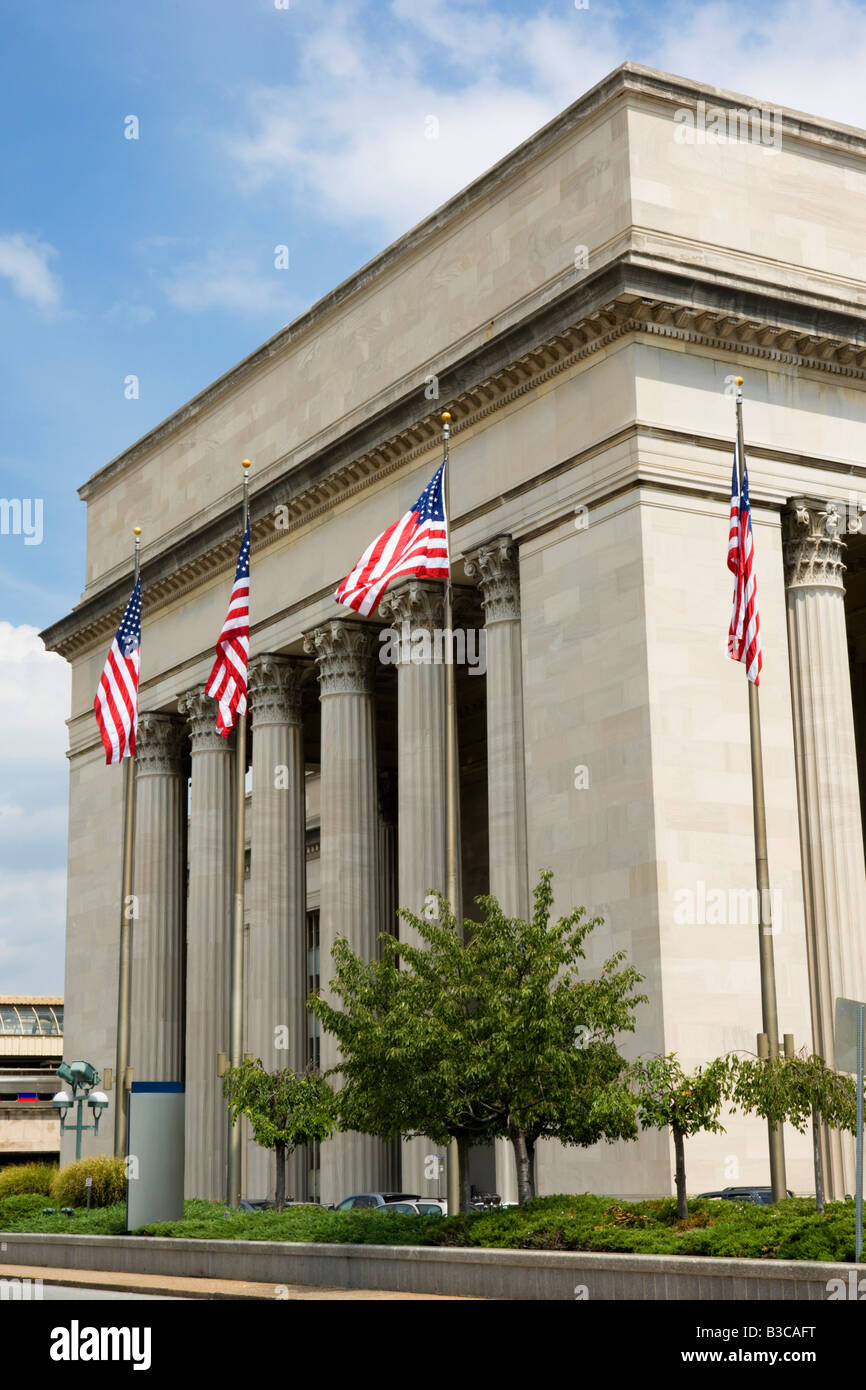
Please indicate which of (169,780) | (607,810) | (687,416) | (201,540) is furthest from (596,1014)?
(169,780)

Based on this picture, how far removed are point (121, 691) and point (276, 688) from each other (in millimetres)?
11089

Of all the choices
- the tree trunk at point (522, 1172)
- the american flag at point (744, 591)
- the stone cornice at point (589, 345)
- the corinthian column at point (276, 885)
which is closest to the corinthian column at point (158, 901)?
the corinthian column at point (276, 885)

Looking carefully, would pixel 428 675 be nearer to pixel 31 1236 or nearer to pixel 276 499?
pixel 276 499

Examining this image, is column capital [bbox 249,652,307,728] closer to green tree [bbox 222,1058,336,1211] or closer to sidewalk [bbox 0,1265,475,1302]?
green tree [bbox 222,1058,336,1211]

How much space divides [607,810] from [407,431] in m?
12.0

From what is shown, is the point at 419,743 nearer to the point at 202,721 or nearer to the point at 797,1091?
the point at 202,721

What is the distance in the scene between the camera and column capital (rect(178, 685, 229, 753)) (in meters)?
53.9

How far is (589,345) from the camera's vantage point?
127 feet

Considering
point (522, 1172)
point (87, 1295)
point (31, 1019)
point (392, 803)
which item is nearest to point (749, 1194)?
point (522, 1172)

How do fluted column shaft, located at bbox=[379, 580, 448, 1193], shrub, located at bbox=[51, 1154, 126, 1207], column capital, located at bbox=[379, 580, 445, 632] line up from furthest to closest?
column capital, located at bbox=[379, 580, 445, 632] → shrub, located at bbox=[51, 1154, 126, 1207] → fluted column shaft, located at bbox=[379, 580, 448, 1193]

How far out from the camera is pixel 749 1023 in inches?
1388

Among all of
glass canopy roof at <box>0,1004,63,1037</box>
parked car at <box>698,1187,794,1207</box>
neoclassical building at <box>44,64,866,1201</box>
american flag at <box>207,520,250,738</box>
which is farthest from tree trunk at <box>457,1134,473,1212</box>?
glass canopy roof at <box>0,1004,63,1037</box>

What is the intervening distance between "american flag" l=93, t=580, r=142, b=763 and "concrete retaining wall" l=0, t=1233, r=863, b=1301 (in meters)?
10.4

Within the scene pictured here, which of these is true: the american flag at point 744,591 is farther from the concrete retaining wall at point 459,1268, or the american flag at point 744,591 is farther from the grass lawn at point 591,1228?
the concrete retaining wall at point 459,1268
